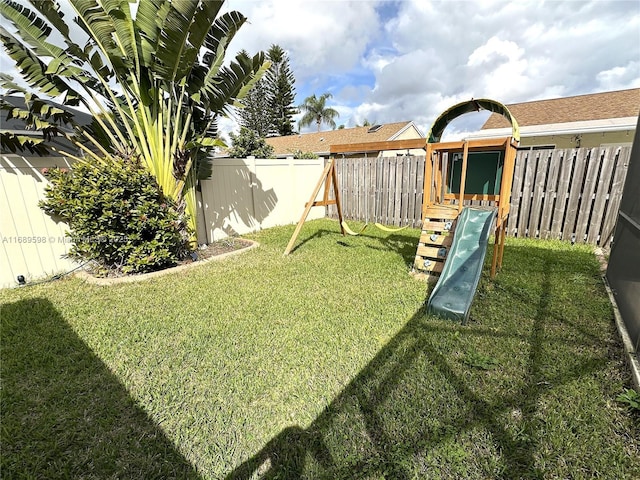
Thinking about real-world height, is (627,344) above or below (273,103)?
below

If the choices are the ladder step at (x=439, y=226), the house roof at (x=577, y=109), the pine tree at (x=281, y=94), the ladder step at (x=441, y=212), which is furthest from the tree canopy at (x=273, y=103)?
the ladder step at (x=439, y=226)

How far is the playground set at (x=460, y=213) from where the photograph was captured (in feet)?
11.1

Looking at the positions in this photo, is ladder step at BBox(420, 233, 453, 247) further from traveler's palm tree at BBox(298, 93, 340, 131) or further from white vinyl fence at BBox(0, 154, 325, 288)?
traveler's palm tree at BBox(298, 93, 340, 131)

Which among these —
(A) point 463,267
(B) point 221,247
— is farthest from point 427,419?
(B) point 221,247

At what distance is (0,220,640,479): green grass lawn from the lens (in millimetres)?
1616

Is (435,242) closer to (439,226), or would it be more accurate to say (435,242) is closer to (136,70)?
(439,226)

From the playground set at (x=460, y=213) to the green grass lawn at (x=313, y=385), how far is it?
Answer: 1.19ft

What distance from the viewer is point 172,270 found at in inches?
187

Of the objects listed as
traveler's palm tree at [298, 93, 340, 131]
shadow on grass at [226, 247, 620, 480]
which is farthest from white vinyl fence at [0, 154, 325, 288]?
traveler's palm tree at [298, 93, 340, 131]

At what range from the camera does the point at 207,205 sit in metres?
6.63

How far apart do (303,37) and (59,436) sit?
13.2 meters

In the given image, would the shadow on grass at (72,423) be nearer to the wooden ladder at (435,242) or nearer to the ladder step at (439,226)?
the wooden ladder at (435,242)

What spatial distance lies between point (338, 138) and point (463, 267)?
17785mm

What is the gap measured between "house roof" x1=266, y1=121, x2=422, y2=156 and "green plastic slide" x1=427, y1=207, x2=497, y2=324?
14.7 meters
